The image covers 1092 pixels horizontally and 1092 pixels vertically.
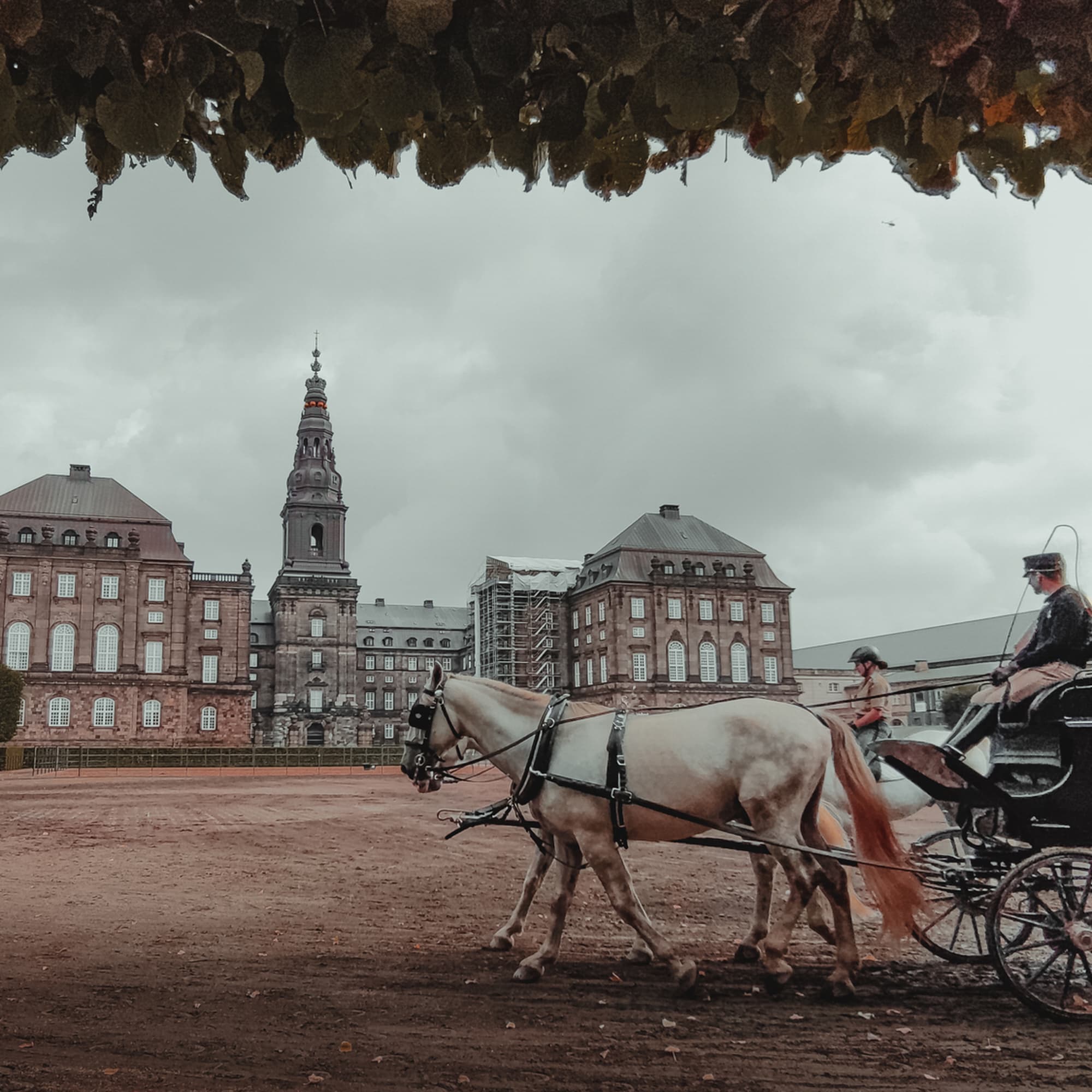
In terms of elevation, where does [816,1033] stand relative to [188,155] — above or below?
below

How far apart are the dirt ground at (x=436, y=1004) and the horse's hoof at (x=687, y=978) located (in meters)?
0.08

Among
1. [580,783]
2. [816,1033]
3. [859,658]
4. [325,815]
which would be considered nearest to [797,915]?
[816,1033]

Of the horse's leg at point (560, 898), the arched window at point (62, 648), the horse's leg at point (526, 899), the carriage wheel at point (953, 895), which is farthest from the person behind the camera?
the arched window at point (62, 648)

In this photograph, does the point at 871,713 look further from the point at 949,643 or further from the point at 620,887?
the point at 949,643

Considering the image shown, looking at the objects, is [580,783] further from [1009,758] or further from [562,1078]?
[1009,758]

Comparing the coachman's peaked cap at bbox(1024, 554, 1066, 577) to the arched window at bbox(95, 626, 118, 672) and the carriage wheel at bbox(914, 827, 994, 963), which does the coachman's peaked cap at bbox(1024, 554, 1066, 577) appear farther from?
the arched window at bbox(95, 626, 118, 672)

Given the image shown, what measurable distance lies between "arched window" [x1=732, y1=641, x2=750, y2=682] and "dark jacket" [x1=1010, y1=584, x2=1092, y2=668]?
69.3 m

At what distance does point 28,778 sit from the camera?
1578 inches

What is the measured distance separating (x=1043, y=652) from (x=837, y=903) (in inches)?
78.5

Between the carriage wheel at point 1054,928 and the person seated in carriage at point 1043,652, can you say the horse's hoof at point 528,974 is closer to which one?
the carriage wheel at point 1054,928

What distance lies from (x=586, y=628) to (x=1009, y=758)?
227 feet

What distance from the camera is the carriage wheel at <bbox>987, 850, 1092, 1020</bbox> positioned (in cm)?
525

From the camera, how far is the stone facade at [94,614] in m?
62.2

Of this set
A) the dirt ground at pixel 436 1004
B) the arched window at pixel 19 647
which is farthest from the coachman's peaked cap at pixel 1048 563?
the arched window at pixel 19 647
